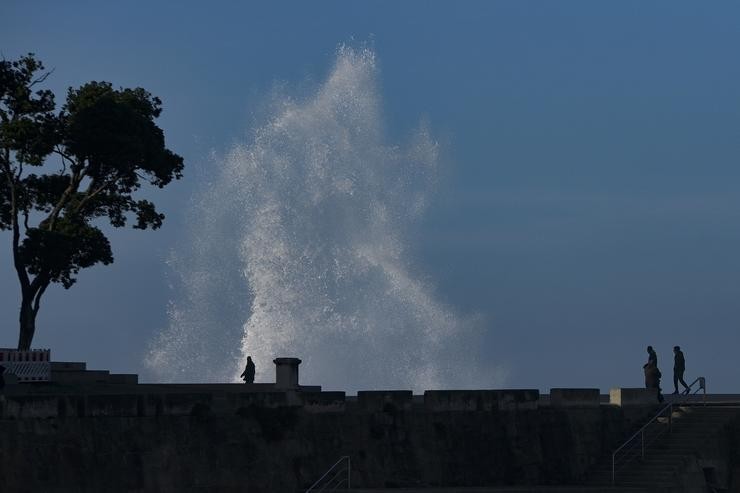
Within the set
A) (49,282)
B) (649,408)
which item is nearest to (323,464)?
(649,408)

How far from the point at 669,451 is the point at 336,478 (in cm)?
919

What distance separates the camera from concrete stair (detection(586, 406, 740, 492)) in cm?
3459

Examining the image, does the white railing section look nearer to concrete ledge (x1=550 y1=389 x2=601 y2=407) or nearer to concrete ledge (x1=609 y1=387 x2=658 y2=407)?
concrete ledge (x1=550 y1=389 x2=601 y2=407)

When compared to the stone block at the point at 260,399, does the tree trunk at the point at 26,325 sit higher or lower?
higher

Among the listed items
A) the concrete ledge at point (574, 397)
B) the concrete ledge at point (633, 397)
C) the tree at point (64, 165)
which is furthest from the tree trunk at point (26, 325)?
the concrete ledge at point (633, 397)

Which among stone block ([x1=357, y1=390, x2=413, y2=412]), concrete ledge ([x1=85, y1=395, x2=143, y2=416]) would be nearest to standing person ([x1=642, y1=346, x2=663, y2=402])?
stone block ([x1=357, y1=390, x2=413, y2=412])

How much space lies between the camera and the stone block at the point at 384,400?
112ft

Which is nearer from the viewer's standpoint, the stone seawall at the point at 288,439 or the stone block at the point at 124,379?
the stone seawall at the point at 288,439

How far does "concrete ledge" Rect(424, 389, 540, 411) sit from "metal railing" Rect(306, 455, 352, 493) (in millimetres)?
2946

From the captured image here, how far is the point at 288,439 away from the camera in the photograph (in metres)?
32.7

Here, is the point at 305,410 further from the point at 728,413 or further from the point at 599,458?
the point at 728,413

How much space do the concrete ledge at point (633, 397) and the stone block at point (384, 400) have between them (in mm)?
6677

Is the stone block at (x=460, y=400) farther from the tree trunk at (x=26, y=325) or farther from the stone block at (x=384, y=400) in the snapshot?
the tree trunk at (x=26, y=325)

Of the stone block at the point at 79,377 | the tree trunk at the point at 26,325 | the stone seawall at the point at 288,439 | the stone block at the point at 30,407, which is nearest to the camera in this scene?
the stone block at the point at 30,407
